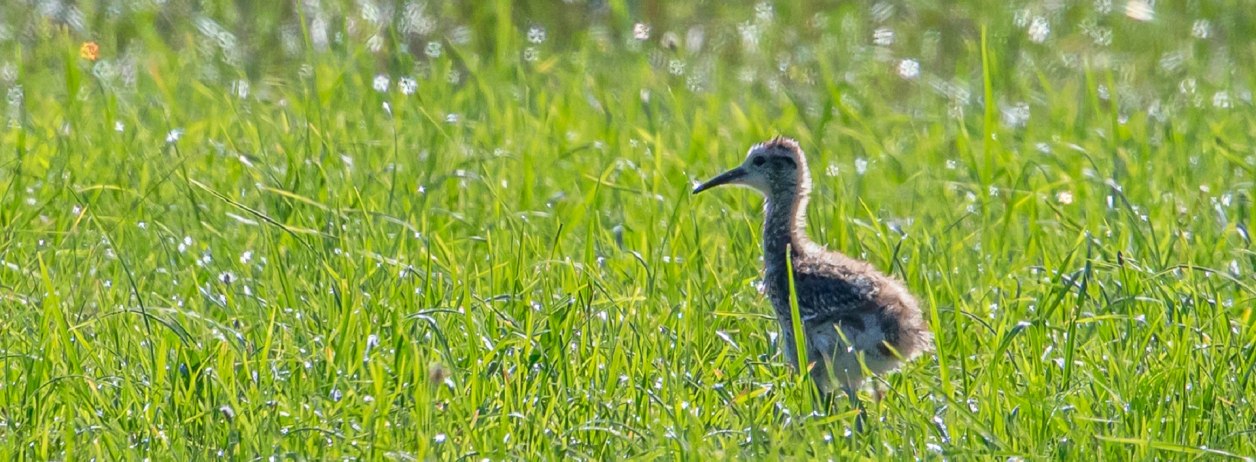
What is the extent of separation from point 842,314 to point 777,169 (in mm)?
865

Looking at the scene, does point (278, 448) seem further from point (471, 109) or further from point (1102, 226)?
point (471, 109)

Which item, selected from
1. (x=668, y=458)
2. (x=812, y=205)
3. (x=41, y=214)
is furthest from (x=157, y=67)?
(x=668, y=458)

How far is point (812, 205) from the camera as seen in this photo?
6.88 metres

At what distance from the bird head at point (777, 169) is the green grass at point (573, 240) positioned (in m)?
0.28

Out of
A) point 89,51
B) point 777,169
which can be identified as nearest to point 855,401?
point 777,169

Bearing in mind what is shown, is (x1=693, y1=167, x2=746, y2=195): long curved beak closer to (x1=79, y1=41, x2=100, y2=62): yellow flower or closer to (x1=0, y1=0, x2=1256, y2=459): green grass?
(x1=0, y1=0, x2=1256, y2=459): green grass

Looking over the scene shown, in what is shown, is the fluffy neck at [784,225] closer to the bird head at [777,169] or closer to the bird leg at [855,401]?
the bird head at [777,169]

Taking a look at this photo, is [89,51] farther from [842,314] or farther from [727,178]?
[842,314]

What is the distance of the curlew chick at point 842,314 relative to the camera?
5.38 meters

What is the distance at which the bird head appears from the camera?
617 centimetres

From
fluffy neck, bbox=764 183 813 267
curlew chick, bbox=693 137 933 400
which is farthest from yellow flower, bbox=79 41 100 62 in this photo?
curlew chick, bbox=693 137 933 400

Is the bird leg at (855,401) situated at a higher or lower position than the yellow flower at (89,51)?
lower

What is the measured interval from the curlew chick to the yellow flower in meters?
5.10

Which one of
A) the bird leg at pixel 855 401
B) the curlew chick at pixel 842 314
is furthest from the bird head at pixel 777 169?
the bird leg at pixel 855 401
